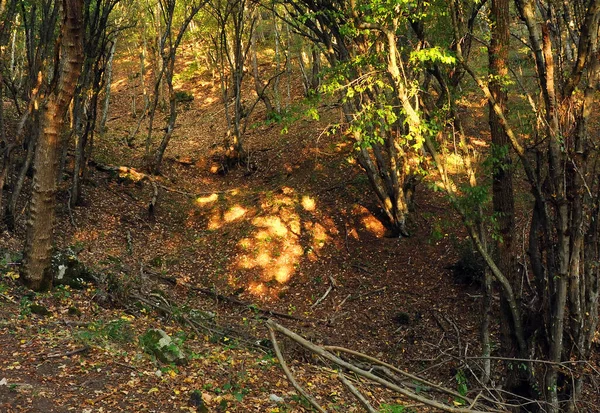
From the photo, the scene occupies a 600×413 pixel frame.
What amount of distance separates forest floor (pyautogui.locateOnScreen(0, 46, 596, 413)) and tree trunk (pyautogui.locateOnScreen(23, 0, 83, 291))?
53 cm

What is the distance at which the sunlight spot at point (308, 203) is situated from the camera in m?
14.9

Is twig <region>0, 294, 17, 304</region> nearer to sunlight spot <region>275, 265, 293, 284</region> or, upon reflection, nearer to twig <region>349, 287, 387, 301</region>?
sunlight spot <region>275, 265, 293, 284</region>

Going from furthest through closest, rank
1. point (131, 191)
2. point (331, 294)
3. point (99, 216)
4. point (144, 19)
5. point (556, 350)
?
point (144, 19) → point (131, 191) → point (99, 216) → point (331, 294) → point (556, 350)

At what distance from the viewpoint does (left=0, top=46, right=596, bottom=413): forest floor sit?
562cm

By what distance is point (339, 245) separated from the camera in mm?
13805

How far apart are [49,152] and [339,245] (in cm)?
880

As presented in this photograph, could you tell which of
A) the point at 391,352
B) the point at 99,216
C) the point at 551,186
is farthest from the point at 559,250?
the point at 99,216

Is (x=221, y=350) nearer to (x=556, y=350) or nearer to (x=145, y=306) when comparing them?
(x=145, y=306)

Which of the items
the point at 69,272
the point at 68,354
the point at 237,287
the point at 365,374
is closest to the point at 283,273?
the point at 237,287

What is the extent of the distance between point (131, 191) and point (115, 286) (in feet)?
28.1

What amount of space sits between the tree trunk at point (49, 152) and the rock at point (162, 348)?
2.11 m

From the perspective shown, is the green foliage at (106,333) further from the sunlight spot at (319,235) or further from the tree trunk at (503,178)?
the sunlight spot at (319,235)

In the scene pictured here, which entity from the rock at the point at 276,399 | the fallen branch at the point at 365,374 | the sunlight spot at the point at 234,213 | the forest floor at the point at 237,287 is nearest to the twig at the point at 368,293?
the forest floor at the point at 237,287

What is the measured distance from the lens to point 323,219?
14.5 m
